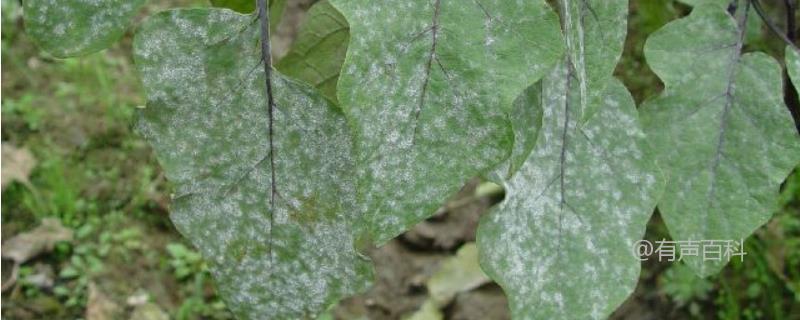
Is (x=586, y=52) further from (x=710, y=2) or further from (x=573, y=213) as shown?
(x=710, y=2)

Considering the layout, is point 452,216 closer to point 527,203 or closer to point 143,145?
point 143,145

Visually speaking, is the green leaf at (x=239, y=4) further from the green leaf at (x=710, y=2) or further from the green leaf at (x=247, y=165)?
the green leaf at (x=710, y=2)

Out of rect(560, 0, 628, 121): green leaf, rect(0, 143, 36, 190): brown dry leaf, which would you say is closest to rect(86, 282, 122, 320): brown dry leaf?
rect(0, 143, 36, 190): brown dry leaf

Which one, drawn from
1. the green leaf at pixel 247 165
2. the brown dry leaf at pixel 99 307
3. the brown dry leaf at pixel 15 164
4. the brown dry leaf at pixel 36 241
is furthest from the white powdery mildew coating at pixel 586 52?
the brown dry leaf at pixel 15 164

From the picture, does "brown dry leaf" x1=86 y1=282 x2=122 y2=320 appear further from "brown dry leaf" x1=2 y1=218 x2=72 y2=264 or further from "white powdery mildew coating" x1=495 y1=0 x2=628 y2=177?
"white powdery mildew coating" x1=495 y1=0 x2=628 y2=177

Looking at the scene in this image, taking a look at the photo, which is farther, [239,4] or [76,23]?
[239,4]

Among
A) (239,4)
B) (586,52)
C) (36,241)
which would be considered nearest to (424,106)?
(586,52)
